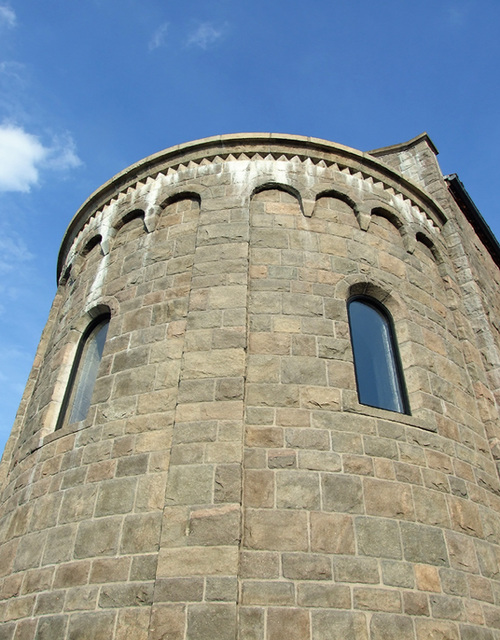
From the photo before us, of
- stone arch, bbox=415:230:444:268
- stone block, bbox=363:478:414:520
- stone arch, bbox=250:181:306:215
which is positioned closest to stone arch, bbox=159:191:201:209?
stone arch, bbox=250:181:306:215

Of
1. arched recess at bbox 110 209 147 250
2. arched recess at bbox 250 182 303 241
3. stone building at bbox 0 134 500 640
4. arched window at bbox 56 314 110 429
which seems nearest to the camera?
stone building at bbox 0 134 500 640

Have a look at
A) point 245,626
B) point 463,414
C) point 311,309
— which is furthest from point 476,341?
point 245,626

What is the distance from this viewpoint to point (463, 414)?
7156 mm

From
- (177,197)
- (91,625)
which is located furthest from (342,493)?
(177,197)

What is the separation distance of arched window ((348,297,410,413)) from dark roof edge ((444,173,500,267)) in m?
5.53

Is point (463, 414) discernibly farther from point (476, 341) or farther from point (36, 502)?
point (36, 502)

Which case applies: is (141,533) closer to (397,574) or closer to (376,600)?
(376,600)

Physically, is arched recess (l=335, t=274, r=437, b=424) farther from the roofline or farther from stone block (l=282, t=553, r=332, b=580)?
the roofline

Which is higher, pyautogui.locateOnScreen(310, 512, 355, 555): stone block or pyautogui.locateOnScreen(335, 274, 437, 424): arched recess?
pyautogui.locateOnScreen(335, 274, 437, 424): arched recess

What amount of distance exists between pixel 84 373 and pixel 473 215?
9245 millimetres

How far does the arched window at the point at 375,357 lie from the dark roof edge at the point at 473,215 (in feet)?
18.1

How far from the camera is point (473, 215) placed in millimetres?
12438

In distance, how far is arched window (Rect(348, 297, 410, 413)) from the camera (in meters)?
6.78

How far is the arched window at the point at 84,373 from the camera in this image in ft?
24.3
